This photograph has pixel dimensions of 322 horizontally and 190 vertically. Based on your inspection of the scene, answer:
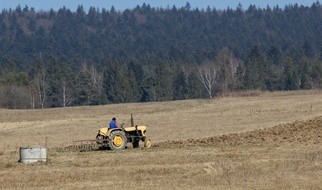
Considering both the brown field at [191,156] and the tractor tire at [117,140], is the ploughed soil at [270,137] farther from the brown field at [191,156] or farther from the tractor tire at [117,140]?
the tractor tire at [117,140]

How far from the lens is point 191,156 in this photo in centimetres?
3112

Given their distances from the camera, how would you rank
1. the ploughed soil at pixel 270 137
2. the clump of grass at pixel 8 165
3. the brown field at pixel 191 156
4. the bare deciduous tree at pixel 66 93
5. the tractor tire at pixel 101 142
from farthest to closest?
the bare deciduous tree at pixel 66 93
the ploughed soil at pixel 270 137
the tractor tire at pixel 101 142
the clump of grass at pixel 8 165
the brown field at pixel 191 156

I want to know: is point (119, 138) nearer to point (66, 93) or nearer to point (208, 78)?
point (66, 93)

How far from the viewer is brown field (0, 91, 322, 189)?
2523 centimetres

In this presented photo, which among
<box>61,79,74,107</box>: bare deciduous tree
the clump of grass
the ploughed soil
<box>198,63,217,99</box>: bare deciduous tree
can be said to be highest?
<box>198,63,217,99</box>: bare deciduous tree

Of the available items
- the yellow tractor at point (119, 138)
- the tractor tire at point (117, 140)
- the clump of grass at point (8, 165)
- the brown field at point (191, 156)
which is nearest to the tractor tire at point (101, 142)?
the yellow tractor at point (119, 138)

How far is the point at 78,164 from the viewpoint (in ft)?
98.1

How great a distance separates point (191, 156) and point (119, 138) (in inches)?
201

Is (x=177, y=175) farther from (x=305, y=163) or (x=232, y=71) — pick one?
(x=232, y=71)

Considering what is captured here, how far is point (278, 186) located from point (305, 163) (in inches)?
204

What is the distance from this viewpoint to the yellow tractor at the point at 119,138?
35.3 meters

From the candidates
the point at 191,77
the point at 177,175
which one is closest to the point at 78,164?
the point at 177,175

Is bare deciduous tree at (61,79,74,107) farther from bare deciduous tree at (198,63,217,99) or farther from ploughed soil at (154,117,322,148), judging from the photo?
ploughed soil at (154,117,322,148)

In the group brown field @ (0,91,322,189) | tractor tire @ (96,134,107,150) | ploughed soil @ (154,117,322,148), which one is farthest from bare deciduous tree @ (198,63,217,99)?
tractor tire @ (96,134,107,150)
